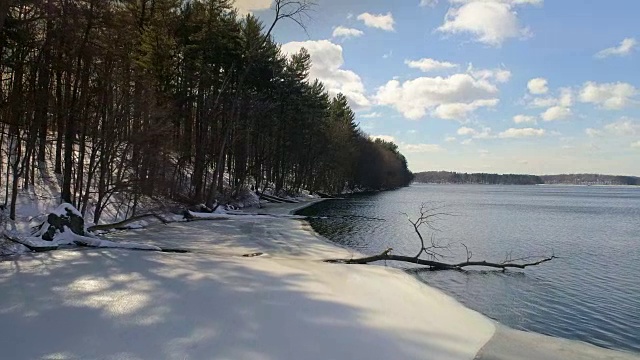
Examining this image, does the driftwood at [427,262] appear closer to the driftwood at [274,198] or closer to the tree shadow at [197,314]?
the tree shadow at [197,314]

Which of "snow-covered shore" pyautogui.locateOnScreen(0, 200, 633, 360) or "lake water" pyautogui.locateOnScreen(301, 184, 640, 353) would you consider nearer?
"snow-covered shore" pyautogui.locateOnScreen(0, 200, 633, 360)

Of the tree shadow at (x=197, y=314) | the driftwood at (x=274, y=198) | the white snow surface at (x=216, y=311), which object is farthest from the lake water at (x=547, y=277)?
the driftwood at (x=274, y=198)

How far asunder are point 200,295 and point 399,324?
3.40m

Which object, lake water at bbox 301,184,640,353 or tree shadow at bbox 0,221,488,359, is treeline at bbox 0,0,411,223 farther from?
lake water at bbox 301,184,640,353

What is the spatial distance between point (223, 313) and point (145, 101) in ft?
38.8

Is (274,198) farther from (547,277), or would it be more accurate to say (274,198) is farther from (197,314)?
(197,314)

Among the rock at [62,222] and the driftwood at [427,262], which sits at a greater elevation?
the rock at [62,222]

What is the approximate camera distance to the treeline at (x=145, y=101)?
1435 centimetres

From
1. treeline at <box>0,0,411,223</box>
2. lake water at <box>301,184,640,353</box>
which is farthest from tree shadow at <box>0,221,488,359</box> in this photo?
treeline at <box>0,0,411,223</box>

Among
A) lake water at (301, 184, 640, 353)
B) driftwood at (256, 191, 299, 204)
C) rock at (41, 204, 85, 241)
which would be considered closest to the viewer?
lake water at (301, 184, 640, 353)

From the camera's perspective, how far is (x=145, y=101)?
16359mm

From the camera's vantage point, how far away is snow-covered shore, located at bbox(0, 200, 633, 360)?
18.5ft

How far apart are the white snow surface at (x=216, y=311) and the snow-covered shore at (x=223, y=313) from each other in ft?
0.06

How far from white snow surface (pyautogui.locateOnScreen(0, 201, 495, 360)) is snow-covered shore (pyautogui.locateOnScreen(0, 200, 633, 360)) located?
0.02m
